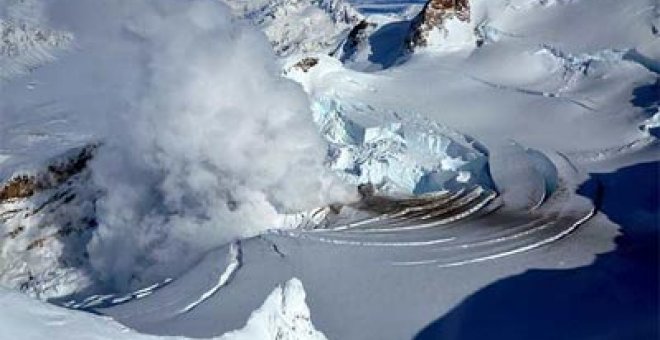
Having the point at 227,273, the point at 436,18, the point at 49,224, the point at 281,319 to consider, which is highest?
the point at 436,18

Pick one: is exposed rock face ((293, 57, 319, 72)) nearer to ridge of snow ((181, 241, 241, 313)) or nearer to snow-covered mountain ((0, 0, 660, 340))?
snow-covered mountain ((0, 0, 660, 340))

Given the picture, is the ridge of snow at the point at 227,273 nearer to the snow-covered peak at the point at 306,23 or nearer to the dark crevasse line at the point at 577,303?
the dark crevasse line at the point at 577,303

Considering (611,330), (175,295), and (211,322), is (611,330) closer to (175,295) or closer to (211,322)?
(211,322)

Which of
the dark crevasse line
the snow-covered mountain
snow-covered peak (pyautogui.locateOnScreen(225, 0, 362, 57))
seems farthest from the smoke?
snow-covered peak (pyautogui.locateOnScreen(225, 0, 362, 57))

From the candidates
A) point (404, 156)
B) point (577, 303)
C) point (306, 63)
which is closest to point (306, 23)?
point (306, 63)

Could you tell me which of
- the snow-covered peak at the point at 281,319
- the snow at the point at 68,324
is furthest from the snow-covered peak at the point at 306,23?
the snow at the point at 68,324

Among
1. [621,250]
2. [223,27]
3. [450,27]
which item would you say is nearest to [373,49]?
[450,27]

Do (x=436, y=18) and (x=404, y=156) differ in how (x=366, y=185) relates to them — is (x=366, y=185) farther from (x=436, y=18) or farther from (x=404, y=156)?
(x=436, y=18)
